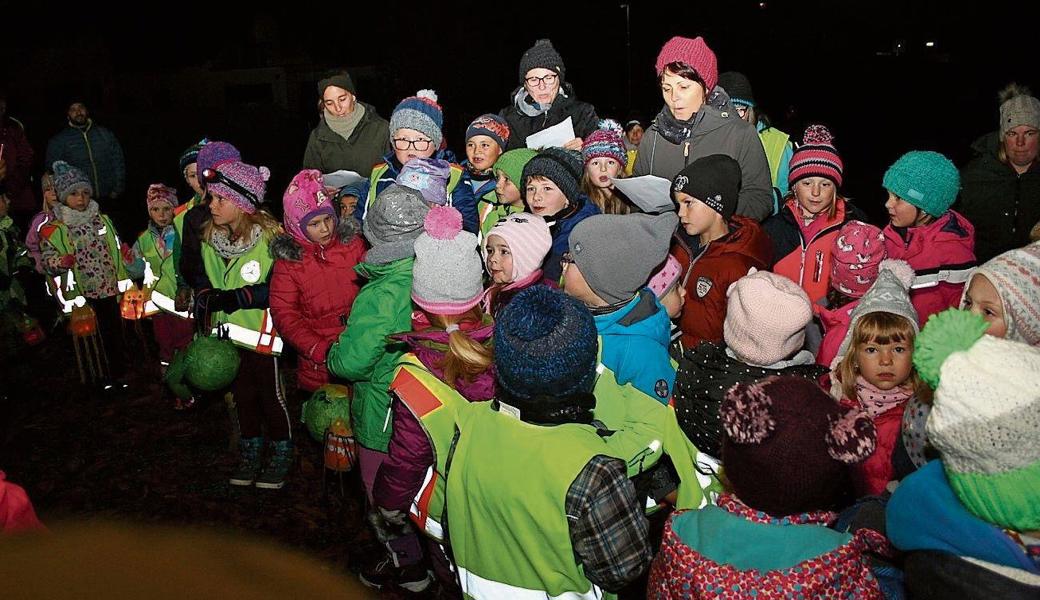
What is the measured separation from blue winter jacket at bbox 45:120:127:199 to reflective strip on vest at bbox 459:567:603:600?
841 cm

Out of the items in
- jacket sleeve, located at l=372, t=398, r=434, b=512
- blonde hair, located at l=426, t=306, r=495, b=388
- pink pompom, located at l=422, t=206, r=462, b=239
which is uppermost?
pink pompom, located at l=422, t=206, r=462, b=239

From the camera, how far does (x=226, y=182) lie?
4.80m

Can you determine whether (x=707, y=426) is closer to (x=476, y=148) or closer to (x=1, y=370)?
(x=476, y=148)

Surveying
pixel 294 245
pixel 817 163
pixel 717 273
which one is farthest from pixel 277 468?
pixel 817 163

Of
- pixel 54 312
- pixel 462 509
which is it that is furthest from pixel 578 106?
pixel 54 312

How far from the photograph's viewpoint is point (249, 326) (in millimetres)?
4766

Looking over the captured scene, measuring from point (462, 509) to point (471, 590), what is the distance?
303mm

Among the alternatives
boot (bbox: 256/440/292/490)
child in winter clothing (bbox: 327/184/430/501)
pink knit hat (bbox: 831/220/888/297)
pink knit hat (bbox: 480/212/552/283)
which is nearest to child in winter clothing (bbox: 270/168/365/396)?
child in winter clothing (bbox: 327/184/430/501)

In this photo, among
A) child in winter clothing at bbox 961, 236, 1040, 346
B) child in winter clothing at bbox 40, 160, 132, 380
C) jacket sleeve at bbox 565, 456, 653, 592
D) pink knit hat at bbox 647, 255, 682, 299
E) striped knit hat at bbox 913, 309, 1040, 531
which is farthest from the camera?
child in winter clothing at bbox 40, 160, 132, 380

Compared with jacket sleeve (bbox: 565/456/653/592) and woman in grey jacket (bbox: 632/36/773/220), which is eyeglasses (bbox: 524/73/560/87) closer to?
woman in grey jacket (bbox: 632/36/773/220)

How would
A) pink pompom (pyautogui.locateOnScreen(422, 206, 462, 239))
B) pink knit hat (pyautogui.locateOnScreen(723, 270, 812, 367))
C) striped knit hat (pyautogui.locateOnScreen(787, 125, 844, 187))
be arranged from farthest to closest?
striped knit hat (pyautogui.locateOnScreen(787, 125, 844, 187)), pink pompom (pyautogui.locateOnScreen(422, 206, 462, 239)), pink knit hat (pyautogui.locateOnScreen(723, 270, 812, 367))

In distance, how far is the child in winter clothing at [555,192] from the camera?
4.37 metres

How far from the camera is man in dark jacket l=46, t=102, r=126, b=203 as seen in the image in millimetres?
9070

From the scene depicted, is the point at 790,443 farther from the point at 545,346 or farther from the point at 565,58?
the point at 565,58
